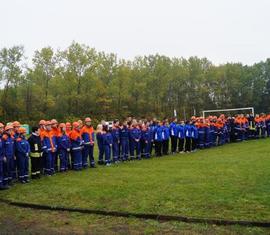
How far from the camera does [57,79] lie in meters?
60.3

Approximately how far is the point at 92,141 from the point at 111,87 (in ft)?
154

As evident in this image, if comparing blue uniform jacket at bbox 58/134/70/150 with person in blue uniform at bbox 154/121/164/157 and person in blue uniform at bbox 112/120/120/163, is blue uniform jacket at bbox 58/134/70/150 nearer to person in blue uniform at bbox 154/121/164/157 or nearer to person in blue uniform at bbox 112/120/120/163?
person in blue uniform at bbox 112/120/120/163

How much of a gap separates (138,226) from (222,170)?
6.63m

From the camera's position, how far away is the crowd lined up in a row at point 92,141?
14414mm

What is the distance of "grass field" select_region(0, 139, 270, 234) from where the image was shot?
338 inches

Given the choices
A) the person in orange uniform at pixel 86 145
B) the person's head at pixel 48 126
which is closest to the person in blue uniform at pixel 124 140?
the person in orange uniform at pixel 86 145

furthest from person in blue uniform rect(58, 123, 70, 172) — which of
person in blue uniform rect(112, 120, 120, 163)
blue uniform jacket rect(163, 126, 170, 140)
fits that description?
blue uniform jacket rect(163, 126, 170, 140)

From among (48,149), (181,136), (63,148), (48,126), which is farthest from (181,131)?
(48,149)

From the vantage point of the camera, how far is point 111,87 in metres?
64.2

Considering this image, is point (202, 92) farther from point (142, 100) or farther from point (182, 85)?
point (142, 100)

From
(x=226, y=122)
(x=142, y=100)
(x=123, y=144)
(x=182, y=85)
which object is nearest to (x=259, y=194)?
(x=123, y=144)

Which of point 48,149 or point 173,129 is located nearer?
point 48,149

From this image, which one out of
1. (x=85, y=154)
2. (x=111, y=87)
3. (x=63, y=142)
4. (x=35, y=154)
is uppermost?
(x=111, y=87)

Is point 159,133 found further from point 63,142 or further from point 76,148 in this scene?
point 63,142
